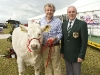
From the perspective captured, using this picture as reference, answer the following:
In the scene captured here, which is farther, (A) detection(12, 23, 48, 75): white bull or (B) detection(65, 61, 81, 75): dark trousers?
(B) detection(65, 61, 81, 75): dark trousers

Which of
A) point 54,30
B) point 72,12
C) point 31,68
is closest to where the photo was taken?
A: point 72,12

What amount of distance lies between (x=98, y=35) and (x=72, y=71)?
943 centimetres

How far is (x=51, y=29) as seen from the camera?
11.9ft

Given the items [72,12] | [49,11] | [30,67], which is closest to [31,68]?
[30,67]

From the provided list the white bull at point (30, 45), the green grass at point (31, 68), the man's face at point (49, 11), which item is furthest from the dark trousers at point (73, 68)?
the green grass at point (31, 68)

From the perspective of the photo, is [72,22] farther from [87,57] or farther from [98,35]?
[98,35]

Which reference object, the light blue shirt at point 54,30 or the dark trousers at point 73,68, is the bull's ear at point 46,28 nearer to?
the light blue shirt at point 54,30

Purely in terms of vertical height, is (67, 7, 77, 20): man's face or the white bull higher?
(67, 7, 77, 20): man's face

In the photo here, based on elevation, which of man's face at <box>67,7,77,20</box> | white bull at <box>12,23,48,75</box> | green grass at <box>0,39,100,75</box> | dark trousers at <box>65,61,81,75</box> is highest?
man's face at <box>67,7,77,20</box>

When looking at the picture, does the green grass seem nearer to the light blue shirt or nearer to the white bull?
the white bull

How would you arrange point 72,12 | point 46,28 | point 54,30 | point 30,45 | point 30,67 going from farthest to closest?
1. point 30,67
2. point 54,30
3. point 46,28
4. point 72,12
5. point 30,45

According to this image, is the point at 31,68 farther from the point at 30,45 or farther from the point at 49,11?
the point at 49,11

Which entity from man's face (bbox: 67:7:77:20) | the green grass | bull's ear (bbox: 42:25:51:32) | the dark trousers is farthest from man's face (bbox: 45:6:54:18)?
the green grass

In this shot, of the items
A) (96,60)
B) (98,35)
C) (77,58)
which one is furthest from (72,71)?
(98,35)
